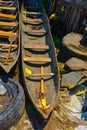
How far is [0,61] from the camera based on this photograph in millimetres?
10680

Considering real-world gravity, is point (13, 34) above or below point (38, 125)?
above

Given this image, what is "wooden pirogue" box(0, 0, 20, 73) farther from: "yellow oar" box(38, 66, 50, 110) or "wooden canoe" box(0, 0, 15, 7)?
"yellow oar" box(38, 66, 50, 110)

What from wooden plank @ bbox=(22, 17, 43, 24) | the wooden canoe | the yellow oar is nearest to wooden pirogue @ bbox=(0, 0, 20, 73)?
the wooden canoe

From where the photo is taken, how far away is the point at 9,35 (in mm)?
12188

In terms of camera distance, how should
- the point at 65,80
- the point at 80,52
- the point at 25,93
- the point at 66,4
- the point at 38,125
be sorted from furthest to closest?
1. the point at 66,4
2. the point at 80,52
3. the point at 65,80
4. the point at 25,93
5. the point at 38,125

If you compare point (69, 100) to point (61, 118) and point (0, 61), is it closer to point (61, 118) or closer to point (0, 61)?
point (61, 118)

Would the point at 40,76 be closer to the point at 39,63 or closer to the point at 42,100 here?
the point at 39,63

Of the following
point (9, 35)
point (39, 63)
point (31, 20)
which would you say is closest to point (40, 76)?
point (39, 63)

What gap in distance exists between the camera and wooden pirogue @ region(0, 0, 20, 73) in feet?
35.3

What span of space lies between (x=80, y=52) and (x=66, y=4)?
2.99 meters

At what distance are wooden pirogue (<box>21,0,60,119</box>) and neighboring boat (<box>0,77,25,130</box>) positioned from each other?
1.43 feet

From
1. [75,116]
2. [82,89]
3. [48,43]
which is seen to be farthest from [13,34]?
[75,116]

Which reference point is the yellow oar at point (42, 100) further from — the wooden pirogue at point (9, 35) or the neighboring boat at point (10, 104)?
the wooden pirogue at point (9, 35)

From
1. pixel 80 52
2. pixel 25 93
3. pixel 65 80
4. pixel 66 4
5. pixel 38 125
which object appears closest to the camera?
pixel 38 125
